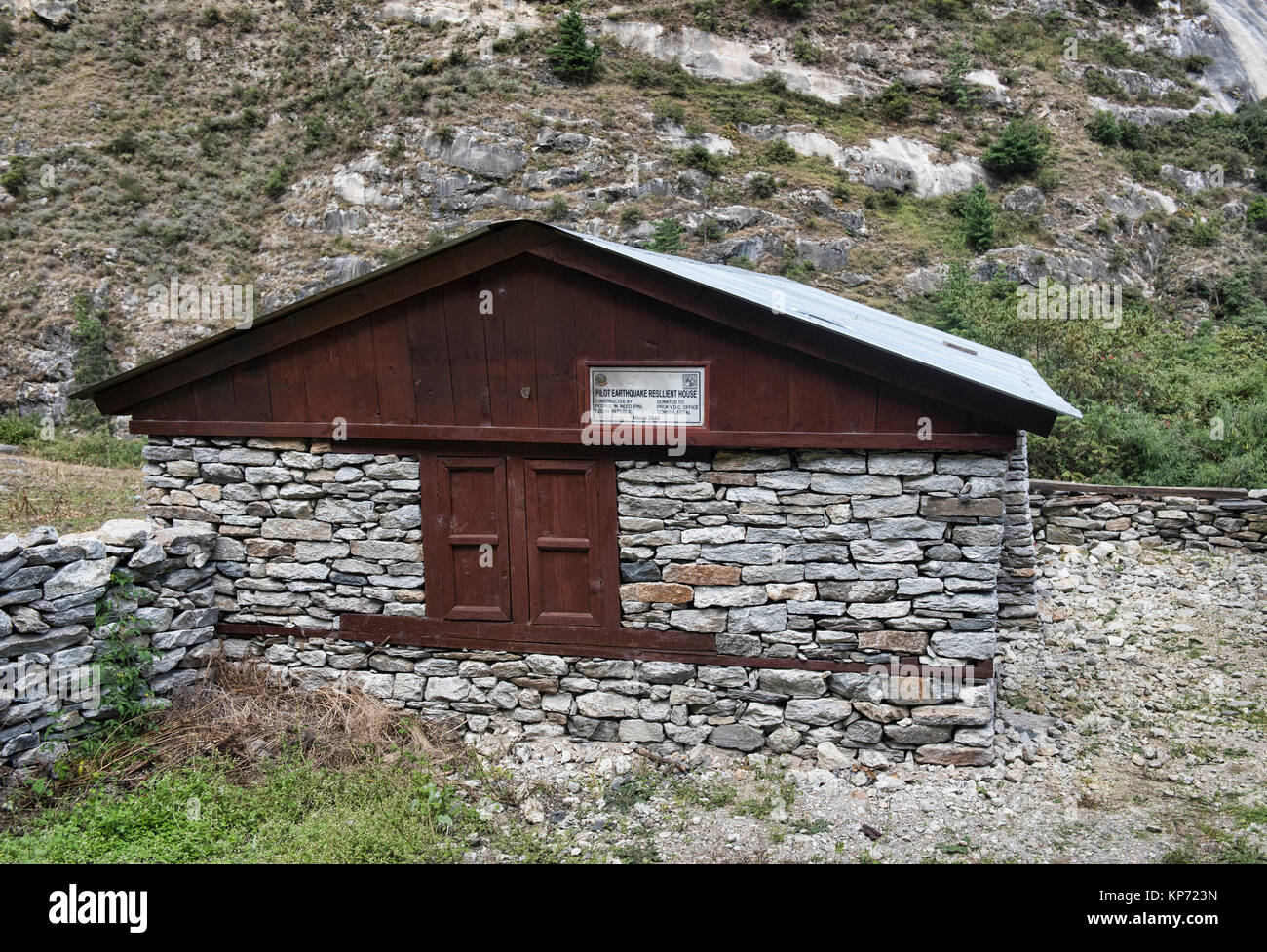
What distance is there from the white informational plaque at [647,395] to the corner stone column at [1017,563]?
4.85 meters

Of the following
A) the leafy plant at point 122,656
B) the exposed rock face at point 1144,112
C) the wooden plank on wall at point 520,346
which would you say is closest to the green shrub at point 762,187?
the exposed rock face at point 1144,112

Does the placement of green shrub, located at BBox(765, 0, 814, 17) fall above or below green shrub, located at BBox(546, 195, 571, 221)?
above

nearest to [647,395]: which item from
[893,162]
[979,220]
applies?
[979,220]

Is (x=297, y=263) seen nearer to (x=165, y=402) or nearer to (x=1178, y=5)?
(x=165, y=402)

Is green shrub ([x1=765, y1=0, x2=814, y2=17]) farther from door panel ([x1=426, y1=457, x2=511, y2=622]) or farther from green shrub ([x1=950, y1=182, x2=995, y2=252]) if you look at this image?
door panel ([x1=426, y1=457, x2=511, y2=622])

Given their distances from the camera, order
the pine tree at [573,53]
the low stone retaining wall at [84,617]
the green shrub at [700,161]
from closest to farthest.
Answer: the low stone retaining wall at [84,617] < the green shrub at [700,161] < the pine tree at [573,53]

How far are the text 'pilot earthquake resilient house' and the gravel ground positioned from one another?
34cm

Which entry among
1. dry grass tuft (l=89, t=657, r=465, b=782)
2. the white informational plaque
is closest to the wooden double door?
the white informational plaque

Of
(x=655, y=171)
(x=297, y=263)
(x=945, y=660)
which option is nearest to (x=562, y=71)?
(x=655, y=171)

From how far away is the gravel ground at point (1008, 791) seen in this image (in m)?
5.32

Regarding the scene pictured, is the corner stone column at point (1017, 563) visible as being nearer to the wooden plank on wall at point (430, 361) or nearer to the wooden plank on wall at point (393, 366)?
the wooden plank on wall at point (430, 361)

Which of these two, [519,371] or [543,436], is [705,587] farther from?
[519,371]

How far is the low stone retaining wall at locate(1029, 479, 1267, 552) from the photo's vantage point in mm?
11133

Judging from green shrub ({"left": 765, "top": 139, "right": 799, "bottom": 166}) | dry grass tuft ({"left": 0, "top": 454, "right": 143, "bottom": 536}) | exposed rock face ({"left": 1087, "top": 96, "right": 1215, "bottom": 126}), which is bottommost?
dry grass tuft ({"left": 0, "top": 454, "right": 143, "bottom": 536})
